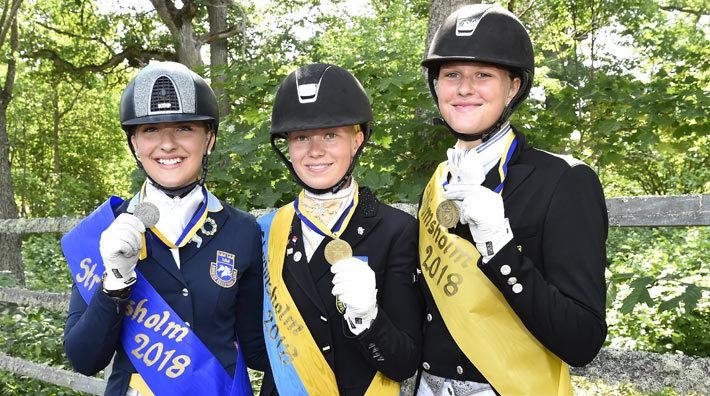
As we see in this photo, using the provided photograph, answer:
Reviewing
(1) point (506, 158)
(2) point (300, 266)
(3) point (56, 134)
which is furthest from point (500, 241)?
(3) point (56, 134)

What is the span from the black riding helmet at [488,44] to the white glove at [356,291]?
61cm

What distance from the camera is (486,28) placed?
2289 millimetres

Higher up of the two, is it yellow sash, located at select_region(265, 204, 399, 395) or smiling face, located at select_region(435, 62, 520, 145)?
smiling face, located at select_region(435, 62, 520, 145)

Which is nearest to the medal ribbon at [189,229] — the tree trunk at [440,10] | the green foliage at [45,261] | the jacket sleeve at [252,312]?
the jacket sleeve at [252,312]

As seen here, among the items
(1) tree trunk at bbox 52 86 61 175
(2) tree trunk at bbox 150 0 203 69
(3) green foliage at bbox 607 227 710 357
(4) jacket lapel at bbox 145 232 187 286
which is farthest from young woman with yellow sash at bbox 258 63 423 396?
(1) tree trunk at bbox 52 86 61 175

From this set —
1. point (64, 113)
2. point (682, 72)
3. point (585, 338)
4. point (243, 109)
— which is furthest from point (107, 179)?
point (585, 338)

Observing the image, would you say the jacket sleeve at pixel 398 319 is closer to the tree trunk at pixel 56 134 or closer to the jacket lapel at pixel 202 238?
the jacket lapel at pixel 202 238

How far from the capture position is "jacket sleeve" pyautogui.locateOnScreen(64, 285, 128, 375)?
7.38 feet

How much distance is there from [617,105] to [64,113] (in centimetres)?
2437

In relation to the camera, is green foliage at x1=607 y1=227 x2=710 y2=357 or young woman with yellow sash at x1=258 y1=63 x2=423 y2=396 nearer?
young woman with yellow sash at x1=258 y1=63 x2=423 y2=396

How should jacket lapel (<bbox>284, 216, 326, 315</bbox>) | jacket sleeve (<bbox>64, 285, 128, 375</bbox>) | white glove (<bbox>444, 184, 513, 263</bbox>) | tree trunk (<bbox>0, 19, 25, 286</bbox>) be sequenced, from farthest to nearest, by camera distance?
tree trunk (<bbox>0, 19, 25, 286</bbox>), jacket lapel (<bbox>284, 216, 326, 315</bbox>), jacket sleeve (<bbox>64, 285, 128, 375</bbox>), white glove (<bbox>444, 184, 513, 263</bbox>)

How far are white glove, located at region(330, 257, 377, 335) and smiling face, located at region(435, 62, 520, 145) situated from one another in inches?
24.1

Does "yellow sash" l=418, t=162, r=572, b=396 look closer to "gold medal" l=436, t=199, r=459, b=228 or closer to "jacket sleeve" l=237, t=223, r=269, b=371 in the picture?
"gold medal" l=436, t=199, r=459, b=228

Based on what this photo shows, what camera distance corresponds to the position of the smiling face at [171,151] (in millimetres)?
2582
